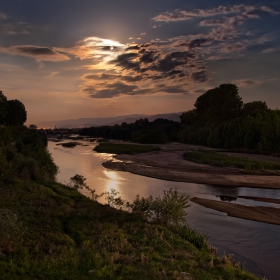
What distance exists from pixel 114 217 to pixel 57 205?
459 cm

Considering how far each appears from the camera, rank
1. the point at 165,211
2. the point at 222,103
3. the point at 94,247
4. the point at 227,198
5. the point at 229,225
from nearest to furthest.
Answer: the point at 94,247 → the point at 165,211 → the point at 229,225 → the point at 227,198 → the point at 222,103

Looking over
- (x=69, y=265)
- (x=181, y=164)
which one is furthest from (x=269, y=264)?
(x=181, y=164)

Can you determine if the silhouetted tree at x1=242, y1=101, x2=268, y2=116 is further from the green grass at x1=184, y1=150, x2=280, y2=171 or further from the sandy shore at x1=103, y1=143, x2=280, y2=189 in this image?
the sandy shore at x1=103, y1=143, x2=280, y2=189

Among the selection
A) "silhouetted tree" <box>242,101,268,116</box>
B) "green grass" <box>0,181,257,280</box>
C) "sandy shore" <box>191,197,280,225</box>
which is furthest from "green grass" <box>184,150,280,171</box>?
"silhouetted tree" <box>242,101,268,116</box>

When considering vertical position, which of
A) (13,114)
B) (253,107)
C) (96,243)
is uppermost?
(253,107)

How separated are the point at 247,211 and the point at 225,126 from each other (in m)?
79.3

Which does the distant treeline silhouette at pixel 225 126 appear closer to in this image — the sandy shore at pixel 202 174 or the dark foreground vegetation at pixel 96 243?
the sandy shore at pixel 202 174

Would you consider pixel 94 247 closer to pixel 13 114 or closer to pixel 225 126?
pixel 225 126

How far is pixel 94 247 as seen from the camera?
47.7 feet

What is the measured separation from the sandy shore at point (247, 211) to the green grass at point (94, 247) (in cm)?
932

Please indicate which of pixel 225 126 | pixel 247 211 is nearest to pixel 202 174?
pixel 247 211

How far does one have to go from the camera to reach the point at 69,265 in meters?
12.3

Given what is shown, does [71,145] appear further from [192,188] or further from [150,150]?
[192,188]

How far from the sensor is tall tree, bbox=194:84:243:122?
117931 millimetres
